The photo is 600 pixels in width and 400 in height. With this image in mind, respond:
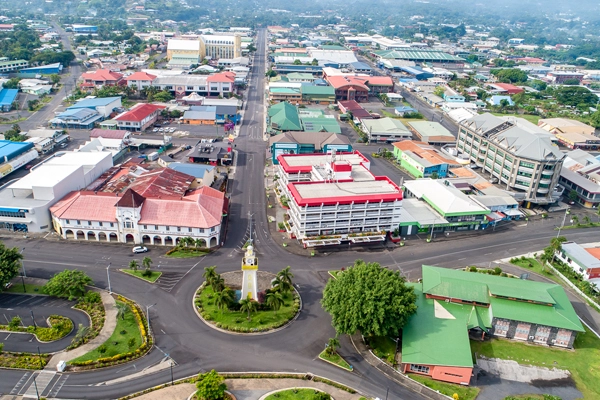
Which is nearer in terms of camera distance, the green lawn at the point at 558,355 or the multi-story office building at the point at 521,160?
the green lawn at the point at 558,355

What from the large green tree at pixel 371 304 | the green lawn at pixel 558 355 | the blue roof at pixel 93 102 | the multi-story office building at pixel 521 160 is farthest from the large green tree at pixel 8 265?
the multi-story office building at pixel 521 160

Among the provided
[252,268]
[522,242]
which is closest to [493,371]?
[252,268]

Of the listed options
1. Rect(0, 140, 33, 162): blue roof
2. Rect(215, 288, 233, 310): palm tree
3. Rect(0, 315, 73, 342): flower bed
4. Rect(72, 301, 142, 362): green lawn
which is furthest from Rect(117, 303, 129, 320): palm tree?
Rect(0, 140, 33, 162): blue roof

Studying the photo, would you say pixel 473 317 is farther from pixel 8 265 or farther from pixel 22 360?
pixel 8 265

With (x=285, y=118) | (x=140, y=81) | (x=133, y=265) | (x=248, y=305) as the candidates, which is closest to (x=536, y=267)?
(x=248, y=305)

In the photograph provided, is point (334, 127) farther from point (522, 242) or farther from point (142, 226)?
point (142, 226)

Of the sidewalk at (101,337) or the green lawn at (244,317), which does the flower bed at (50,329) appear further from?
the green lawn at (244,317)
